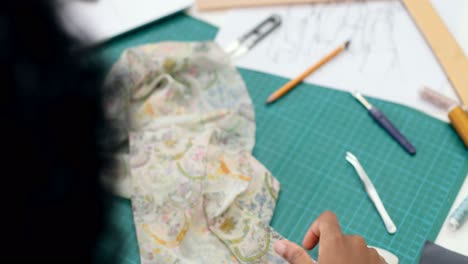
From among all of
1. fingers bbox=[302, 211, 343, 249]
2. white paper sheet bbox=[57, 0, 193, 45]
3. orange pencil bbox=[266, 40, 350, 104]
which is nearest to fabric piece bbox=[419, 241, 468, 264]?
fingers bbox=[302, 211, 343, 249]

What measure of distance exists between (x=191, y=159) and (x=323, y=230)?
23 cm

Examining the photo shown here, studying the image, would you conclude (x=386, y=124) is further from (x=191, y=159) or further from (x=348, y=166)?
(x=191, y=159)

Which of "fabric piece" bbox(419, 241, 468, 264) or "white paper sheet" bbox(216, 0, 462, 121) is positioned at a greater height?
"white paper sheet" bbox(216, 0, 462, 121)

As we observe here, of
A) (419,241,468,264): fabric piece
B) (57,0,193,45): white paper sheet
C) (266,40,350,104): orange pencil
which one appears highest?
(57,0,193,45): white paper sheet

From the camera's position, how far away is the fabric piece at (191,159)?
78cm

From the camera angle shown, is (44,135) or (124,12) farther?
(124,12)

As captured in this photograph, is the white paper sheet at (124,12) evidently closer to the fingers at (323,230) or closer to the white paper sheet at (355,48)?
the white paper sheet at (355,48)

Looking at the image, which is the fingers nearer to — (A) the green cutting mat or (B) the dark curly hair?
(A) the green cutting mat

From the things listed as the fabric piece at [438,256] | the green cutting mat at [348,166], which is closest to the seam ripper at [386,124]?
the green cutting mat at [348,166]

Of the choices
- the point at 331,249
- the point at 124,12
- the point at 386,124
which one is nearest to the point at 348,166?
the point at 386,124

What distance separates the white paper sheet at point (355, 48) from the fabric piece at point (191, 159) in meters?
0.08

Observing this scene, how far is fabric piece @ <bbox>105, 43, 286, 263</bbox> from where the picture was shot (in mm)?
778

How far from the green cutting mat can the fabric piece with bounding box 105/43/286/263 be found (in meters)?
0.03

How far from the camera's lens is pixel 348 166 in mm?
837
